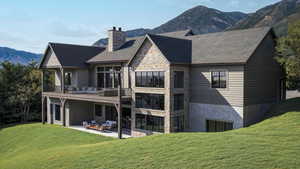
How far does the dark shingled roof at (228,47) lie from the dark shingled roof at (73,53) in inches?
488

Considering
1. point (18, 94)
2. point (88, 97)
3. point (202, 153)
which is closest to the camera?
point (202, 153)

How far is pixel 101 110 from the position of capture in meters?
26.4

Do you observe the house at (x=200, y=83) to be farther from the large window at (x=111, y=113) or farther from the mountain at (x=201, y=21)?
the mountain at (x=201, y=21)

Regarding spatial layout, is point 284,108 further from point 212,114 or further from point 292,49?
point 212,114

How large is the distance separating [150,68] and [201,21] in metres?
158

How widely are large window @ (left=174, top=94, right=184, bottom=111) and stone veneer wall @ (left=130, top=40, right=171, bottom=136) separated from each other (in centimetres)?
79

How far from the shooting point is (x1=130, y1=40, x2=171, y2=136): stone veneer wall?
18.6m

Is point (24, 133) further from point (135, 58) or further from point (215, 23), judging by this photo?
point (215, 23)

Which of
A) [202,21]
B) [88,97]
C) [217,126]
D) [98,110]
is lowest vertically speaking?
[217,126]

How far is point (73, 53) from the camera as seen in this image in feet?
91.2

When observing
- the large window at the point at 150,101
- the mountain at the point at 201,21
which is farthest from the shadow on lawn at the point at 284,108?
the mountain at the point at 201,21

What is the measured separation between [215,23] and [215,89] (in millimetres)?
155557

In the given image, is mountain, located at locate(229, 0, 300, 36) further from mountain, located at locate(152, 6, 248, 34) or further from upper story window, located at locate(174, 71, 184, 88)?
upper story window, located at locate(174, 71, 184, 88)

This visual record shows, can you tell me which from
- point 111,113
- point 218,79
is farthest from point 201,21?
point 218,79
